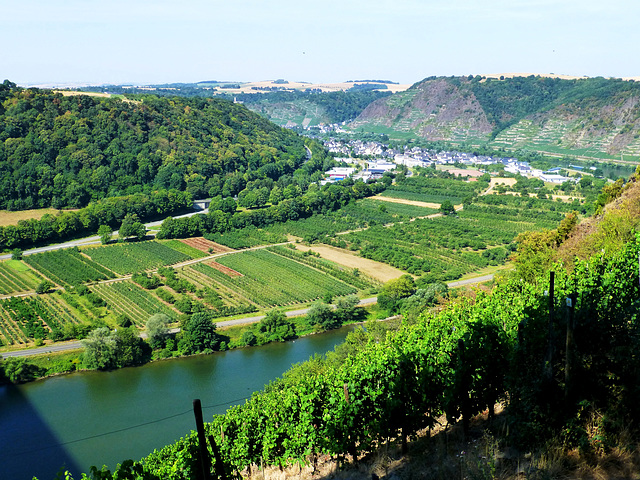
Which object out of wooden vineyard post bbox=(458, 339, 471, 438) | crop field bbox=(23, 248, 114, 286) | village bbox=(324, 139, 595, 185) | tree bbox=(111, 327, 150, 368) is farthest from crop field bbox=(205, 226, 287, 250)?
wooden vineyard post bbox=(458, 339, 471, 438)

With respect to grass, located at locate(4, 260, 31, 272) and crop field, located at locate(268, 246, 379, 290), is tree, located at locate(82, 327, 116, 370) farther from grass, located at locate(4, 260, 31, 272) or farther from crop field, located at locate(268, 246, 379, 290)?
grass, located at locate(4, 260, 31, 272)

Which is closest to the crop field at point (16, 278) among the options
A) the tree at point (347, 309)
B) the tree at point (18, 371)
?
the tree at point (18, 371)

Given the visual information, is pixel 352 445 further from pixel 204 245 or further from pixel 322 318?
pixel 204 245

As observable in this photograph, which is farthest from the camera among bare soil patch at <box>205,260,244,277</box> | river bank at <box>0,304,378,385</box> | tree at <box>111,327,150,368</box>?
bare soil patch at <box>205,260,244,277</box>

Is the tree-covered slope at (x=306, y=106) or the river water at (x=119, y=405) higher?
the tree-covered slope at (x=306, y=106)

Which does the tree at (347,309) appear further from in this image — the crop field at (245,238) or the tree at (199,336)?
the crop field at (245,238)
